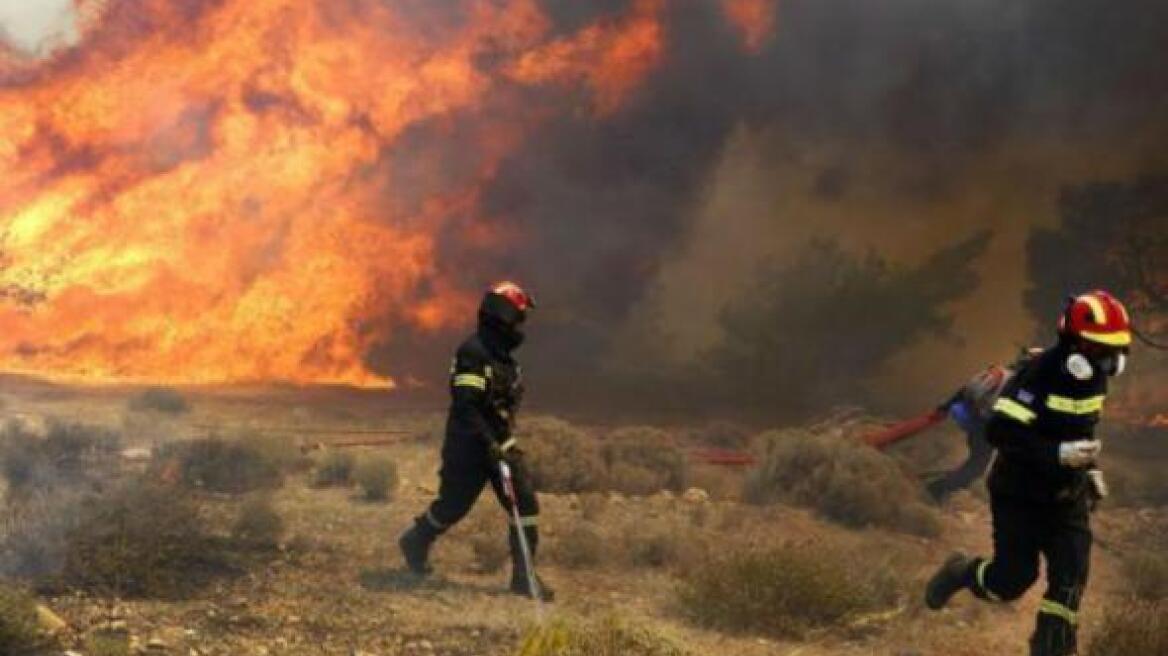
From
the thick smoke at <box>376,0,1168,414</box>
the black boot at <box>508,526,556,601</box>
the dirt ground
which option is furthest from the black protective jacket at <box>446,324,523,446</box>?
the thick smoke at <box>376,0,1168,414</box>

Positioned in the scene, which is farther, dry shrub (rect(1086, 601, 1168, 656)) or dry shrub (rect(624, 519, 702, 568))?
dry shrub (rect(624, 519, 702, 568))

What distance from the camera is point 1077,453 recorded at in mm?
5391

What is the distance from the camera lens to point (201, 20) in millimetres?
20500

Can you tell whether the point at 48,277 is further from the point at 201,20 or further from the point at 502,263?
the point at 502,263

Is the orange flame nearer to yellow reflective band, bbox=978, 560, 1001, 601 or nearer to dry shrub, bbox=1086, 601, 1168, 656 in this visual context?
yellow reflective band, bbox=978, 560, 1001, 601

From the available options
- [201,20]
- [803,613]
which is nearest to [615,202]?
[201,20]

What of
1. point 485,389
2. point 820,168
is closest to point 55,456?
point 485,389

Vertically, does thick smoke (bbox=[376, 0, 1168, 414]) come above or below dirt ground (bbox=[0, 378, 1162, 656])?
above

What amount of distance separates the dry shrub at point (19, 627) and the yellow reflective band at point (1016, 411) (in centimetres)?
510

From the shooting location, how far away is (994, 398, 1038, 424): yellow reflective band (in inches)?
218

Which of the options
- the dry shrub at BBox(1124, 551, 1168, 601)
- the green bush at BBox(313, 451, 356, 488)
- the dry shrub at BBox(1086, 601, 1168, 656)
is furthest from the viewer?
the green bush at BBox(313, 451, 356, 488)

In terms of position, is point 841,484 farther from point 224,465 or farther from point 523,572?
point 224,465

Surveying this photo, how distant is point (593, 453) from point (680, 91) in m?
15.4

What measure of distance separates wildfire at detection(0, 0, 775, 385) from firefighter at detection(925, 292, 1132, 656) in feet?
52.6
